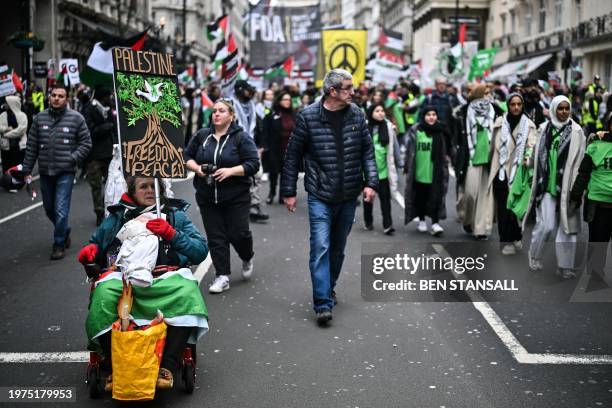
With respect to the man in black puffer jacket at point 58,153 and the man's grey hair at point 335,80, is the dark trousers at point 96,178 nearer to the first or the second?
the man in black puffer jacket at point 58,153

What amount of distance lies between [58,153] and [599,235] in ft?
19.0

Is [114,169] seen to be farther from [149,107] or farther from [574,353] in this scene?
[574,353]

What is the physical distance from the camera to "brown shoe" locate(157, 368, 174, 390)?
4.64m

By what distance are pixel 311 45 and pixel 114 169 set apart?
22.3 metres

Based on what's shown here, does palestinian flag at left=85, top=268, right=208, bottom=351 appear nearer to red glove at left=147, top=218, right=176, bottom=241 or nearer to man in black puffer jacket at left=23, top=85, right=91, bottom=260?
red glove at left=147, top=218, right=176, bottom=241

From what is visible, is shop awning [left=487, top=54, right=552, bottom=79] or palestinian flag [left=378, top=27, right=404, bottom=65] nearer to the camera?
palestinian flag [left=378, top=27, right=404, bottom=65]

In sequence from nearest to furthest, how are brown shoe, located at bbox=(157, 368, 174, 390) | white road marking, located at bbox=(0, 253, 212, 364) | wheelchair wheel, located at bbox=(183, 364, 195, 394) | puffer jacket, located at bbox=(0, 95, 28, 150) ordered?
brown shoe, located at bbox=(157, 368, 174, 390) < wheelchair wheel, located at bbox=(183, 364, 195, 394) < white road marking, located at bbox=(0, 253, 212, 364) < puffer jacket, located at bbox=(0, 95, 28, 150)

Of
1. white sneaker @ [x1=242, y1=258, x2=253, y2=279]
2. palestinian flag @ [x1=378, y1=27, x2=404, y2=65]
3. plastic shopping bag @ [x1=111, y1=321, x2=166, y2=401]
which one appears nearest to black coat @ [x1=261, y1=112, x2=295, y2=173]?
white sneaker @ [x1=242, y1=258, x2=253, y2=279]

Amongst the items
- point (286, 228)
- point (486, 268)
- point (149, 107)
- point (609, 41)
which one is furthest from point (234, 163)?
point (609, 41)

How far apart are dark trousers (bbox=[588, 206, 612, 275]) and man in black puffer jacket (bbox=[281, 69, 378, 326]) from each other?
241 cm

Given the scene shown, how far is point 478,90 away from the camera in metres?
10.6

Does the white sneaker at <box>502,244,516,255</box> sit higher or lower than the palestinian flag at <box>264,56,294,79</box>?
lower

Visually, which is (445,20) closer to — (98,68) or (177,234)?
(98,68)

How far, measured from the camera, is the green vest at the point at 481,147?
34.3 feet
